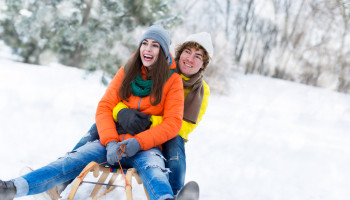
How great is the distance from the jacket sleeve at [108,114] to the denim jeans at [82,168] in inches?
4.4

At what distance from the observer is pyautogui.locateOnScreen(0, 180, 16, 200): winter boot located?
5.19 ft

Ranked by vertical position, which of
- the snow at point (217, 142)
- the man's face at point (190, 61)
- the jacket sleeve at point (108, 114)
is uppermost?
the man's face at point (190, 61)

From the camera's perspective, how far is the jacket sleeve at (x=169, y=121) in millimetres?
2043

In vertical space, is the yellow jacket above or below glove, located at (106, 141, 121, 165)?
above

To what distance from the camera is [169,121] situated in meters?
2.14

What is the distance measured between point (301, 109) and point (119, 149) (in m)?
10.8

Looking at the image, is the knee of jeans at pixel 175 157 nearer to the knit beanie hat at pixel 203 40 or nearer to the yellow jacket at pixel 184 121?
the yellow jacket at pixel 184 121

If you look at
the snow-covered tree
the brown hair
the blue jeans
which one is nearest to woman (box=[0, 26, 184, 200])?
the blue jeans

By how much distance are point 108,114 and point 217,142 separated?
3.24 metres

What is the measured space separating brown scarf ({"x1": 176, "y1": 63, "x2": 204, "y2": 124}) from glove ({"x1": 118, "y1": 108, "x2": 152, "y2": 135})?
1.66ft

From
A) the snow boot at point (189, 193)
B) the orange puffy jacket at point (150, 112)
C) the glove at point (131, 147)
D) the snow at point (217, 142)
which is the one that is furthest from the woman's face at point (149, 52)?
the snow at point (217, 142)

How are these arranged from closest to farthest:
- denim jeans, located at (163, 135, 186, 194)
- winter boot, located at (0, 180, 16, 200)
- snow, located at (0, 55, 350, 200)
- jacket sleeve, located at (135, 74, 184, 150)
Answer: winter boot, located at (0, 180, 16, 200), jacket sleeve, located at (135, 74, 184, 150), denim jeans, located at (163, 135, 186, 194), snow, located at (0, 55, 350, 200)

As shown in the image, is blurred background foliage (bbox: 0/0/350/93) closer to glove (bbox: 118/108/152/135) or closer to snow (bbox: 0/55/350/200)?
snow (bbox: 0/55/350/200)

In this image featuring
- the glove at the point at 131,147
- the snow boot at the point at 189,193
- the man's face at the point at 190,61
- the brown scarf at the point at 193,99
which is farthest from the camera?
the man's face at the point at 190,61
